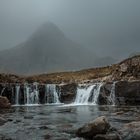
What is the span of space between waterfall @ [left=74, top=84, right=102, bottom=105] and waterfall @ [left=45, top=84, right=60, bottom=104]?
412cm

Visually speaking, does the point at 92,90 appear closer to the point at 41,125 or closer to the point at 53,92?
the point at 53,92

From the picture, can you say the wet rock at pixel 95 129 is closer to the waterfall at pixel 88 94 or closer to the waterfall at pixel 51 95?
the waterfall at pixel 88 94

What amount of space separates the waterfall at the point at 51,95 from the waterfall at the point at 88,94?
13.5 ft

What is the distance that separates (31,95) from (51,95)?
3934mm

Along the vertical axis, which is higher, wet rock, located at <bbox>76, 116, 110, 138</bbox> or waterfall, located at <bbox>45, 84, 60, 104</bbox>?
waterfall, located at <bbox>45, 84, 60, 104</bbox>

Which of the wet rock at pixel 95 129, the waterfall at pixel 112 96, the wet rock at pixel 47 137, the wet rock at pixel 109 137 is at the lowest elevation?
the wet rock at pixel 47 137

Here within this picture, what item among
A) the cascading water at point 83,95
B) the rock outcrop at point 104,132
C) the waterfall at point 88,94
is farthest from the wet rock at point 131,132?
the cascading water at point 83,95

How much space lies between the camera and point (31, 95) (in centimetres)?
6619

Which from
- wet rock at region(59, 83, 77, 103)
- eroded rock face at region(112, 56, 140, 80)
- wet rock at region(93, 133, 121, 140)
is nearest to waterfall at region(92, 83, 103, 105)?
wet rock at region(59, 83, 77, 103)

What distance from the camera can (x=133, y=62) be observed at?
73.3 m

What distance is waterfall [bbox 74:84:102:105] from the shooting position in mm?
62500

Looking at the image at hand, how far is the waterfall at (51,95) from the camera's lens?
2626 inches

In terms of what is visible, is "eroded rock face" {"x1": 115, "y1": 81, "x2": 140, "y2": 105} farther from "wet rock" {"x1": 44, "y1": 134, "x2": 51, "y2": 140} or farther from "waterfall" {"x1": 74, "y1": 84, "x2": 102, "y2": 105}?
"wet rock" {"x1": 44, "y1": 134, "x2": 51, "y2": 140}

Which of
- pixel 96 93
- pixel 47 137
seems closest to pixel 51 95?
pixel 96 93
